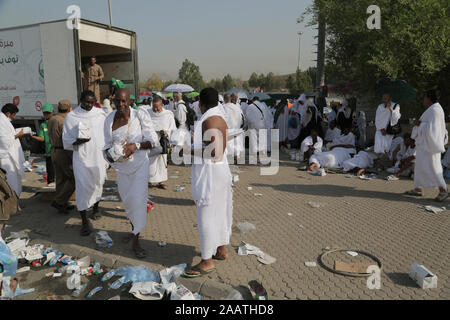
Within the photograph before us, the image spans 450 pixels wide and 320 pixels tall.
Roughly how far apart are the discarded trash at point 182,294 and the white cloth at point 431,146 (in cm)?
493

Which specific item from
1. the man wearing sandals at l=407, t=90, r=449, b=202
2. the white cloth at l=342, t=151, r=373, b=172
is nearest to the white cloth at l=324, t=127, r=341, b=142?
the white cloth at l=342, t=151, r=373, b=172

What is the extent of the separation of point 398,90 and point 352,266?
6273 mm

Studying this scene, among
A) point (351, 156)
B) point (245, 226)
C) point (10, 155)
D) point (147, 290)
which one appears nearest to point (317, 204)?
point (245, 226)

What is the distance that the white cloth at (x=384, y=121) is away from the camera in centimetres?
801

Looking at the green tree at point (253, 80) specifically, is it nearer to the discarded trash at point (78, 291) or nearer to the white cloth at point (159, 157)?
the white cloth at point (159, 157)

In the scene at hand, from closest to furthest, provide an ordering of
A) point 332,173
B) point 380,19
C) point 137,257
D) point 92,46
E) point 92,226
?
1. point 137,257
2. point 92,226
3. point 332,173
4. point 380,19
5. point 92,46

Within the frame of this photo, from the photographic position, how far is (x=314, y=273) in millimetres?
3406

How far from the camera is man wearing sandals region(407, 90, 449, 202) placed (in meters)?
5.60

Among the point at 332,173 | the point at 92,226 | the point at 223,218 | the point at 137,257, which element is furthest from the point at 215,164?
the point at 332,173

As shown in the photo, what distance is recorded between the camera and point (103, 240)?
4219 mm

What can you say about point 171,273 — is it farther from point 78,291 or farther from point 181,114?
point 181,114

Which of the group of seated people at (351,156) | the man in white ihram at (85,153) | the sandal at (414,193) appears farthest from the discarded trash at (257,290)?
→ the group of seated people at (351,156)

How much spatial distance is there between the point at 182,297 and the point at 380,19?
930cm
